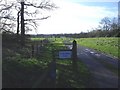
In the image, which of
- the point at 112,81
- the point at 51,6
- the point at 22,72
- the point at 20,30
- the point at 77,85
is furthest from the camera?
the point at 20,30

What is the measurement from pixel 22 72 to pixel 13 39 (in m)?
22.2

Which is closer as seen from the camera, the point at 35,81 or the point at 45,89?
the point at 45,89

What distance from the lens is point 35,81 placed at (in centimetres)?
1337

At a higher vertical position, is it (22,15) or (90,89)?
(22,15)


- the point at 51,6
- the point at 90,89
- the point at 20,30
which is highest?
the point at 51,6

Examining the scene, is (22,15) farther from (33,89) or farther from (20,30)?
(33,89)

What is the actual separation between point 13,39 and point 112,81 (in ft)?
79.7

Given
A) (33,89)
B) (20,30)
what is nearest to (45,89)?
(33,89)

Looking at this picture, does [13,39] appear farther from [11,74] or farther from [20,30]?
[11,74]

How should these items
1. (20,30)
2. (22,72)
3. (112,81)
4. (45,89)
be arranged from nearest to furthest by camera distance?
(45,89) → (112,81) → (22,72) → (20,30)

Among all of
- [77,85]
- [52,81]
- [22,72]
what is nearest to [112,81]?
[77,85]

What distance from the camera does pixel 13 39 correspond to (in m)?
37.1

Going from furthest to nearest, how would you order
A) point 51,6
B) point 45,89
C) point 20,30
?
point 20,30, point 51,6, point 45,89

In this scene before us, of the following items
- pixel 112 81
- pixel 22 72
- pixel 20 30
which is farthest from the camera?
pixel 20 30
